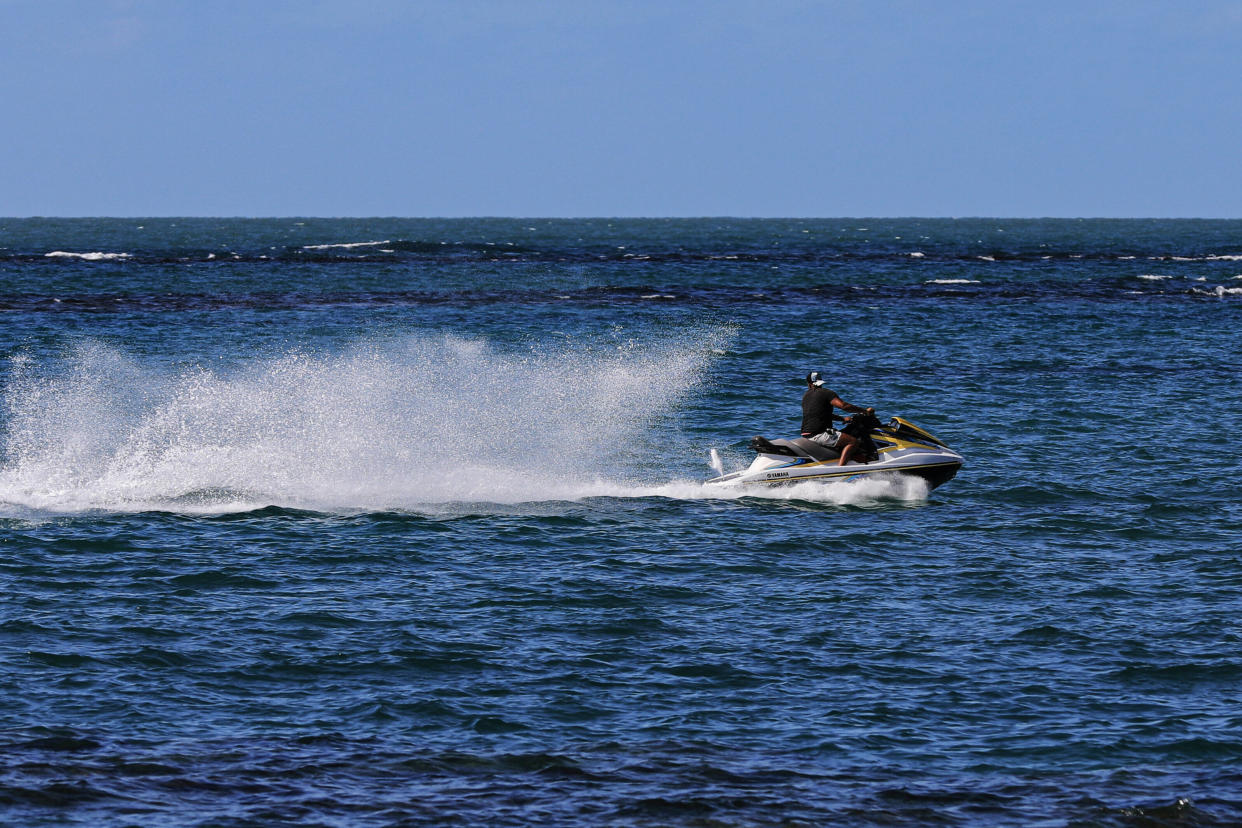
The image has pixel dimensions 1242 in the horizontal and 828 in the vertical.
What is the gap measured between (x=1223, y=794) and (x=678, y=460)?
17613 millimetres

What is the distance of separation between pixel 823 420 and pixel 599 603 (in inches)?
288

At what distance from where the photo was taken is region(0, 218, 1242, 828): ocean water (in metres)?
12.8

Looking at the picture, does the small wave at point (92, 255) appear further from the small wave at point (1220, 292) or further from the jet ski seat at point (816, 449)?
the jet ski seat at point (816, 449)

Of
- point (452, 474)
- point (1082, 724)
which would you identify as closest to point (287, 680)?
point (1082, 724)

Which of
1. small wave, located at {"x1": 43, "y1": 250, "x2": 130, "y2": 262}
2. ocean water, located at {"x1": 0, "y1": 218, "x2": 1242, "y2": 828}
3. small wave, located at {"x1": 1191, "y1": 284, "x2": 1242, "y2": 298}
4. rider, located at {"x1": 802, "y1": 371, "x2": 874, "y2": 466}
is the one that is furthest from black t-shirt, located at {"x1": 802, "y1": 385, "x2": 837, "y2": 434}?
small wave, located at {"x1": 43, "y1": 250, "x2": 130, "y2": 262}

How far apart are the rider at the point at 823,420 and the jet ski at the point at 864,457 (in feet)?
0.34

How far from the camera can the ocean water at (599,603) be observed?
12836mm

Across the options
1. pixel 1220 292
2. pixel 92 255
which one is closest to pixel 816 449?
pixel 1220 292

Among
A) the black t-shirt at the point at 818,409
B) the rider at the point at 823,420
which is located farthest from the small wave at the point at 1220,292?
the black t-shirt at the point at 818,409

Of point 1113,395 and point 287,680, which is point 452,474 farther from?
point 1113,395

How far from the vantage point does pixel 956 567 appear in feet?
67.1

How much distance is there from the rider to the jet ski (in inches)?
4.1

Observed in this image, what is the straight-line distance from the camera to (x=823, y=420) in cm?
2456

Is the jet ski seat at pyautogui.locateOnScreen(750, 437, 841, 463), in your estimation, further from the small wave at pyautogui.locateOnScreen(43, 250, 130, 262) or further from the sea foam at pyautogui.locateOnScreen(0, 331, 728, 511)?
the small wave at pyautogui.locateOnScreen(43, 250, 130, 262)
